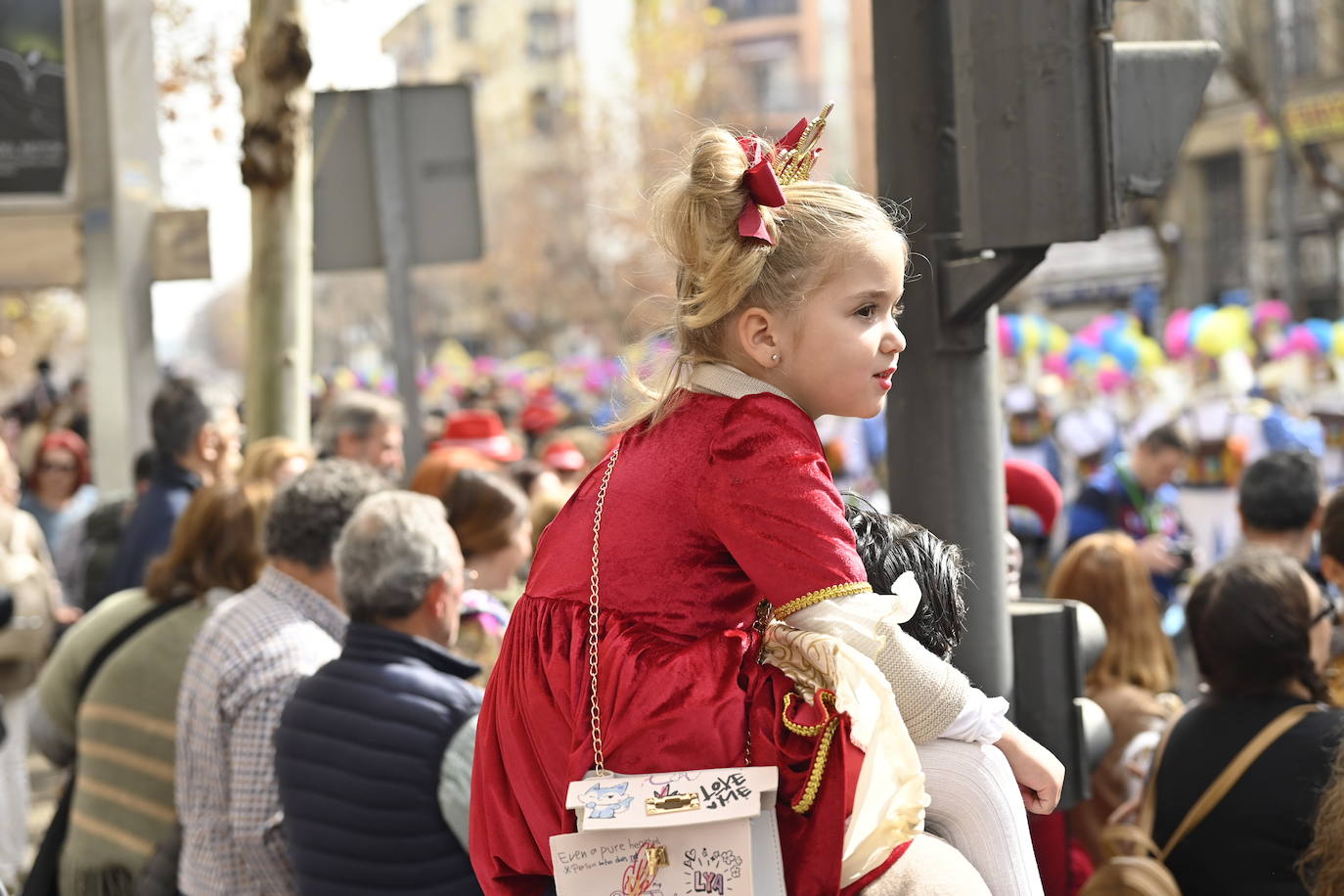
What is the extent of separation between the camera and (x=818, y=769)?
6.86 ft

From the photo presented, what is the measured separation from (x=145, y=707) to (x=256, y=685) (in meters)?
0.68

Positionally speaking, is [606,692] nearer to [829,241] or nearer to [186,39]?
[829,241]

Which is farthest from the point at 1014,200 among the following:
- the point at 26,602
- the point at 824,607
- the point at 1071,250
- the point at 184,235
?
the point at 1071,250

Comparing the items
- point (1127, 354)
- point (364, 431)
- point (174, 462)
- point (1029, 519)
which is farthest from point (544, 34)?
point (174, 462)

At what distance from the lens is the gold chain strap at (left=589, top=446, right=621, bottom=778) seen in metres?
2.16

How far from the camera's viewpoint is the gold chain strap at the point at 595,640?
2.16 metres

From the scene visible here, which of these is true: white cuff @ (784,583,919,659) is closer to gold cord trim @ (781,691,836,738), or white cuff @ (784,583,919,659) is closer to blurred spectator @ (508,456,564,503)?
gold cord trim @ (781,691,836,738)

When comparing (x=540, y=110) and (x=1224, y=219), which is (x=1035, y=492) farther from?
(x=540, y=110)

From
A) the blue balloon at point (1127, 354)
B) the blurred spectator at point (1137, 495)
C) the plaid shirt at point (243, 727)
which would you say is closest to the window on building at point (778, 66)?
the blue balloon at point (1127, 354)

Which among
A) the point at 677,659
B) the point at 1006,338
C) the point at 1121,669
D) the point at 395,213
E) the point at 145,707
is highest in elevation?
the point at 395,213

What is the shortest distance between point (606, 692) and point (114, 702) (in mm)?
2799

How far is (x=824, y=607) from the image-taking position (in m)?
2.13

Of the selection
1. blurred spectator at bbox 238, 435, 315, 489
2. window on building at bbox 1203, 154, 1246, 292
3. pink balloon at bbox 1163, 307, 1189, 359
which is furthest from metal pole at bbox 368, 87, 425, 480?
window on building at bbox 1203, 154, 1246, 292

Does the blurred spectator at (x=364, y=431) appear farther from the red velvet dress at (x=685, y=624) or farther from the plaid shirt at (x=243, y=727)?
the red velvet dress at (x=685, y=624)
